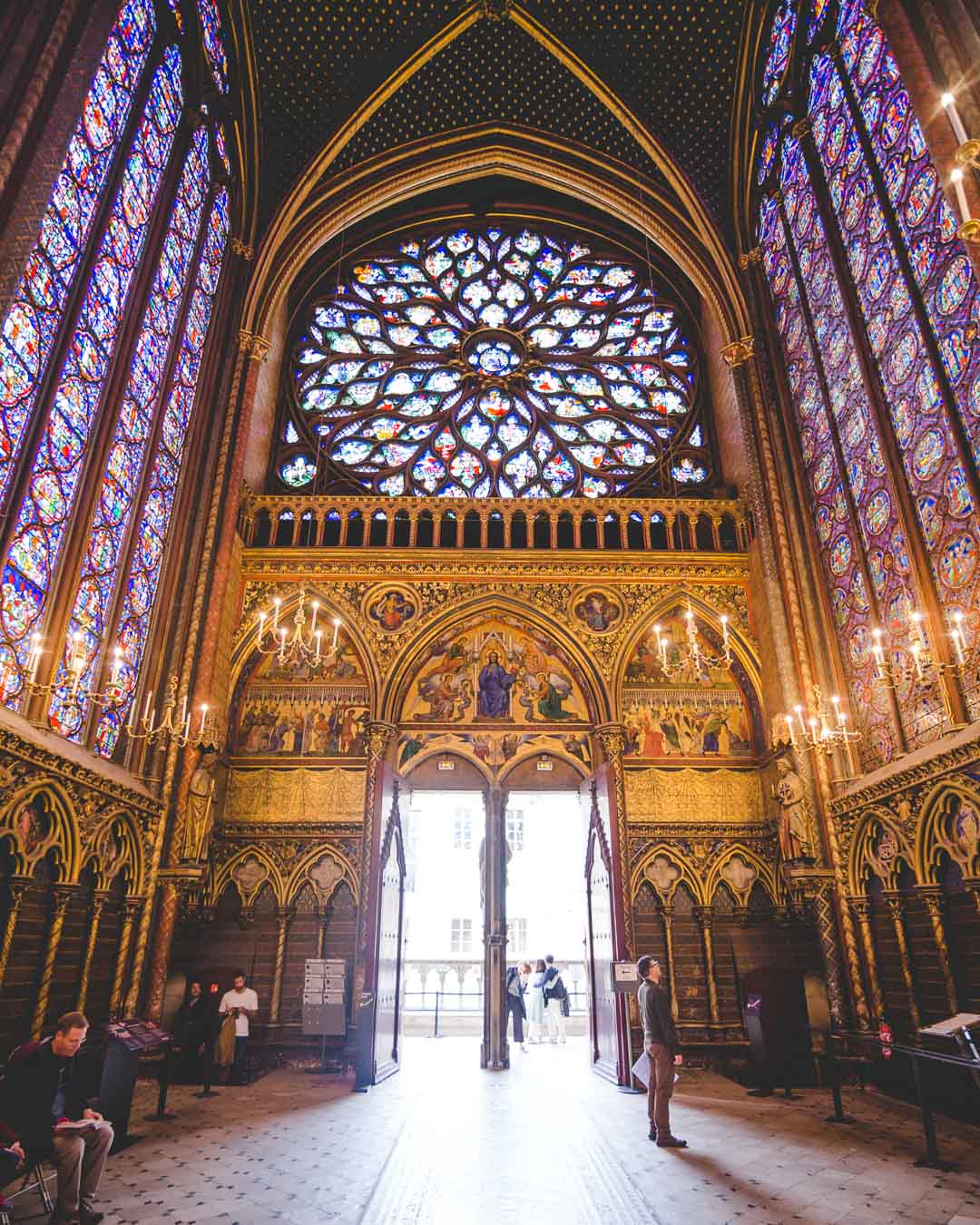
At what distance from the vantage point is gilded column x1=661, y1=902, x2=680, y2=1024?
10.9 m

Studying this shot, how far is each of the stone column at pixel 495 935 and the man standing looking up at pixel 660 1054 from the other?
14.5 feet

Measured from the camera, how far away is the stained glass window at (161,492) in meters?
9.63

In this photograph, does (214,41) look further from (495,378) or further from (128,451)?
(128,451)

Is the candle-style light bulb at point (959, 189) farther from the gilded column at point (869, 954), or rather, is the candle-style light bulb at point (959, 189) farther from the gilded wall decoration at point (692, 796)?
the gilded wall decoration at point (692, 796)

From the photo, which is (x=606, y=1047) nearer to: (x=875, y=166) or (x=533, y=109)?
(x=875, y=166)

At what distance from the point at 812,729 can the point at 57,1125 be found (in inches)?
343

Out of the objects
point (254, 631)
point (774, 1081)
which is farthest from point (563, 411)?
point (774, 1081)

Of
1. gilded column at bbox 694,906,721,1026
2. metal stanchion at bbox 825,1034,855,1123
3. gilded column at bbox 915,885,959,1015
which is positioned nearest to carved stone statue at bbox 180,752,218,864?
gilded column at bbox 694,906,721,1026

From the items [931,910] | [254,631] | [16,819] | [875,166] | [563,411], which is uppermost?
[563,411]

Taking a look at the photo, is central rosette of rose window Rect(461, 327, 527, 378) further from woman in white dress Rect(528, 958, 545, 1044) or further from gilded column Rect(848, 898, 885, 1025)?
woman in white dress Rect(528, 958, 545, 1044)

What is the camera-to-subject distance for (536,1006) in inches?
590

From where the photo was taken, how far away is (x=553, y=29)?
14609mm

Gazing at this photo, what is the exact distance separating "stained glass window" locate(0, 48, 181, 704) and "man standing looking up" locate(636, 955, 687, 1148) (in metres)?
6.36

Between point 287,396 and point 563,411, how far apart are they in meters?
5.61
